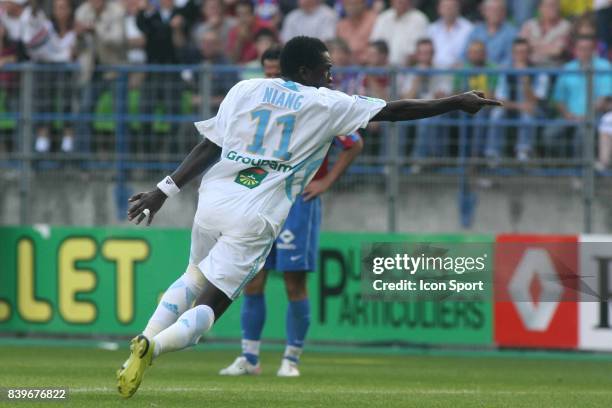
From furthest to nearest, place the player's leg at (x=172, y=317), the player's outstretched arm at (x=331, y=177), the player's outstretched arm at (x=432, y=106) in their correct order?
the player's outstretched arm at (x=331, y=177) → the player's outstretched arm at (x=432, y=106) → the player's leg at (x=172, y=317)

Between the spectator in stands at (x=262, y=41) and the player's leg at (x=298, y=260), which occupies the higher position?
the spectator in stands at (x=262, y=41)

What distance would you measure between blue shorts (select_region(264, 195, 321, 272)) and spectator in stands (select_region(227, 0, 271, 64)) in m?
5.79

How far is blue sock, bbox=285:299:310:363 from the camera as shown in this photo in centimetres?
1183

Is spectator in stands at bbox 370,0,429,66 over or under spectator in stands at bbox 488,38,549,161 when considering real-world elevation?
over

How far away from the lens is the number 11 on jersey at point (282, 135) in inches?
326

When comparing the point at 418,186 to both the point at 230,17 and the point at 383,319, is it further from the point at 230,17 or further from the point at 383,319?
the point at 230,17

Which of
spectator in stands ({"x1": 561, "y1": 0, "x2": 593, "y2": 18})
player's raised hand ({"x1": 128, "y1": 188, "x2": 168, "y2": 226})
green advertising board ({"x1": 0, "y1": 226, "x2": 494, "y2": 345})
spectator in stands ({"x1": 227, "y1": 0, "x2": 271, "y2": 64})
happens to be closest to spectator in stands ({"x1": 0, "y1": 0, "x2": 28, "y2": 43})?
spectator in stands ({"x1": 227, "y1": 0, "x2": 271, "y2": 64})

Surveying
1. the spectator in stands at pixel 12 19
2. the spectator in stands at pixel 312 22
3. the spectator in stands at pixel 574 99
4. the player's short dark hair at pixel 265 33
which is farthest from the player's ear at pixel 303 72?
the spectator in stands at pixel 12 19

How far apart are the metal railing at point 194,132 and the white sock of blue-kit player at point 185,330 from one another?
7.86 meters

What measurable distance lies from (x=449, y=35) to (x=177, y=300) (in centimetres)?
948

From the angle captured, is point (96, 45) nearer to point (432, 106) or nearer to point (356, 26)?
point (356, 26)

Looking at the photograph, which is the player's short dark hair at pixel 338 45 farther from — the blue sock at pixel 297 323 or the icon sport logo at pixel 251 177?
the icon sport logo at pixel 251 177

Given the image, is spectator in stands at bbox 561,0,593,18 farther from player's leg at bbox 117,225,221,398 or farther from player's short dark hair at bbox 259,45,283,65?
player's leg at bbox 117,225,221,398

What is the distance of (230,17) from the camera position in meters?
18.2
